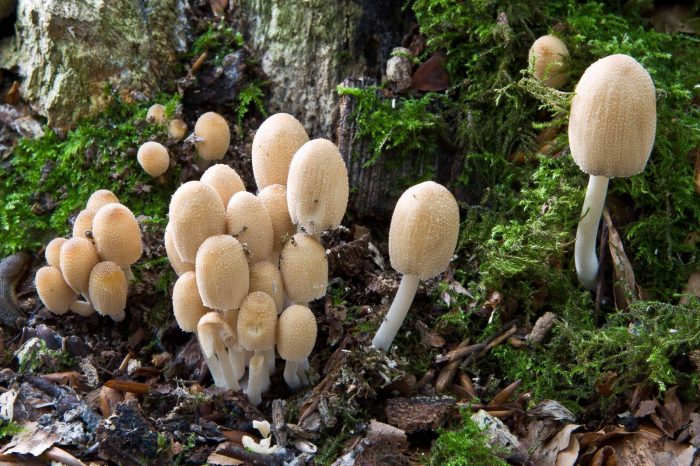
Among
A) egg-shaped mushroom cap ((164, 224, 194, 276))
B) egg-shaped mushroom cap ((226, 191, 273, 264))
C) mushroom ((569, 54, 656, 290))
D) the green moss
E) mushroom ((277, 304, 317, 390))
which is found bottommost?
the green moss

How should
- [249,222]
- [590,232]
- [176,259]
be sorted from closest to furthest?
[249,222] < [176,259] < [590,232]

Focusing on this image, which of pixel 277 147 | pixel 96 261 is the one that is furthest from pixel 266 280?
pixel 96 261

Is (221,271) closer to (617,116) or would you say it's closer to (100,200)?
(100,200)

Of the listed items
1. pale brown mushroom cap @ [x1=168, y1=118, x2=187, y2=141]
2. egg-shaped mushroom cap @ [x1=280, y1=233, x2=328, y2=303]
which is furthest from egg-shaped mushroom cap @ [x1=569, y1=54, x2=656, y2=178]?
A: pale brown mushroom cap @ [x1=168, y1=118, x2=187, y2=141]

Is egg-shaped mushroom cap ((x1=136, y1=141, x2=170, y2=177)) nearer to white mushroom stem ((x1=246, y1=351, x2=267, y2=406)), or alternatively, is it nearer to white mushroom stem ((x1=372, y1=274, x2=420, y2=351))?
white mushroom stem ((x1=246, y1=351, x2=267, y2=406))

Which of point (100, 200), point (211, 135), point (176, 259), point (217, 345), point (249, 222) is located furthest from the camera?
point (211, 135)

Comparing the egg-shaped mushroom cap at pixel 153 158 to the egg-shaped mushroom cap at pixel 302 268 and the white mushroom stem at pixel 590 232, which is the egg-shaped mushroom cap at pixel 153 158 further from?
the white mushroom stem at pixel 590 232
